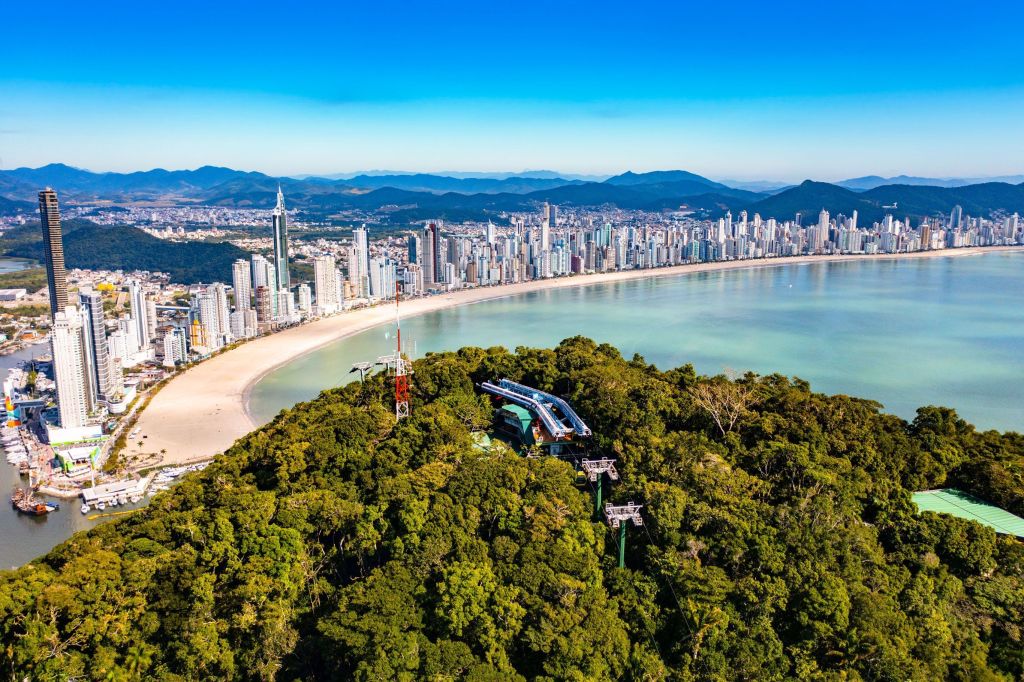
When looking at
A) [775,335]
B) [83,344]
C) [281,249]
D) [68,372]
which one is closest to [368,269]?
[281,249]

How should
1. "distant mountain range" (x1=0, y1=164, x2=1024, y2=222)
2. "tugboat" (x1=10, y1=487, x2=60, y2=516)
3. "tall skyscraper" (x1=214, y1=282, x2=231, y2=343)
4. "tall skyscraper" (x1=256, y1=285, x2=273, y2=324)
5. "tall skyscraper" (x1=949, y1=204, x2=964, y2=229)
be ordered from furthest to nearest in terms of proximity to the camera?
"distant mountain range" (x1=0, y1=164, x2=1024, y2=222), "tall skyscraper" (x1=949, y1=204, x2=964, y2=229), "tall skyscraper" (x1=256, y1=285, x2=273, y2=324), "tall skyscraper" (x1=214, y1=282, x2=231, y2=343), "tugboat" (x1=10, y1=487, x2=60, y2=516)

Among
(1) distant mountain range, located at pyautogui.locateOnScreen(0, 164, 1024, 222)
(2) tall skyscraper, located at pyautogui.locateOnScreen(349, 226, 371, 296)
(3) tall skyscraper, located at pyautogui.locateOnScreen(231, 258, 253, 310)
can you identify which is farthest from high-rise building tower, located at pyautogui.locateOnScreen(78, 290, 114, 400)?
(1) distant mountain range, located at pyautogui.locateOnScreen(0, 164, 1024, 222)

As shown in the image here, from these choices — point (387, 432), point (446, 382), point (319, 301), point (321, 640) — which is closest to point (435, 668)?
point (321, 640)

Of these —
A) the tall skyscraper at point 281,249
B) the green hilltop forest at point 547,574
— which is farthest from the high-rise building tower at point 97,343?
the tall skyscraper at point 281,249

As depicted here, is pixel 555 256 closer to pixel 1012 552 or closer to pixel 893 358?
pixel 893 358

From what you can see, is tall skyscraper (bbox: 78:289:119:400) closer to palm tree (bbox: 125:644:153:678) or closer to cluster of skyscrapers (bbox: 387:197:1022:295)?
palm tree (bbox: 125:644:153:678)

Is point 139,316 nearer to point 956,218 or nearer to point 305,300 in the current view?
point 305,300
